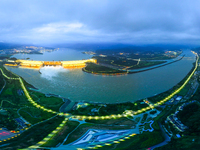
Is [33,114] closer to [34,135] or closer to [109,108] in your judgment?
[34,135]

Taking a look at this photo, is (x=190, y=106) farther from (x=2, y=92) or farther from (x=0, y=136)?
(x=2, y=92)

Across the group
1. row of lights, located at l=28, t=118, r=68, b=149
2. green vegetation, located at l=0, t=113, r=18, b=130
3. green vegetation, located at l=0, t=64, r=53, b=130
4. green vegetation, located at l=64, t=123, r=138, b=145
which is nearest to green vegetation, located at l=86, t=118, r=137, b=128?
green vegetation, located at l=64, t=123, r=138, b=145

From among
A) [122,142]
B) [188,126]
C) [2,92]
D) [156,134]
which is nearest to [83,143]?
[122,142]

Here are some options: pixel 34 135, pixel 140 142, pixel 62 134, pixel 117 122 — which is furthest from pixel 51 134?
pixel 140 142

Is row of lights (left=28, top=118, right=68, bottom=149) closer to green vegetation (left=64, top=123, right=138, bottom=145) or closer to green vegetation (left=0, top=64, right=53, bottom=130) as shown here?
green vegetation (left=64, top=123, right=138, bottom=145)

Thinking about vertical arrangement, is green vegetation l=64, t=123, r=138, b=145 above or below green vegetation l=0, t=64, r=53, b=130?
below

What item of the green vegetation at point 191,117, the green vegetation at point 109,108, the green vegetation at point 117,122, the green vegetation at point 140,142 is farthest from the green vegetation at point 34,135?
the green vegetation at point 191,117
